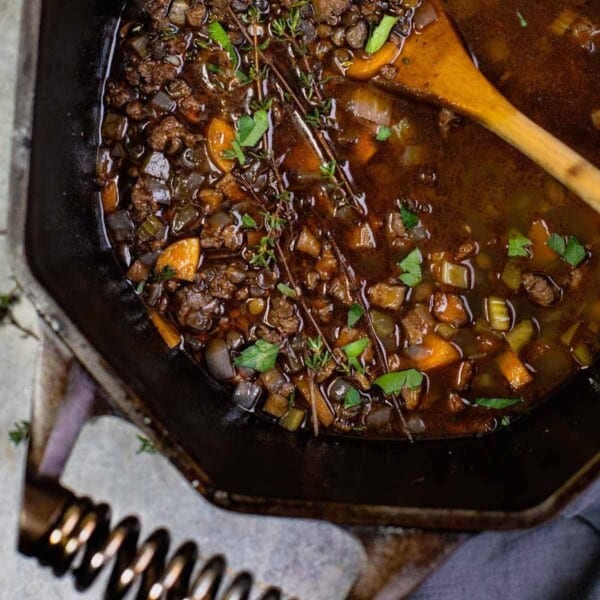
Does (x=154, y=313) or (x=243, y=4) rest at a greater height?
(x=243, y=4)

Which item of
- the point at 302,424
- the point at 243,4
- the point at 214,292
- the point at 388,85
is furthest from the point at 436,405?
the point at 243,4

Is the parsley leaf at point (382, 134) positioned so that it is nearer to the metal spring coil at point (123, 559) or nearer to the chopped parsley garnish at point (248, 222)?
the chopped parsley garnish at point (248, 222)

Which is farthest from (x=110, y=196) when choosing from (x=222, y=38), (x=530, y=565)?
(x=530, y=565)

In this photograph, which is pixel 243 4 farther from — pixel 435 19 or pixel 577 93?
pixel 577 93

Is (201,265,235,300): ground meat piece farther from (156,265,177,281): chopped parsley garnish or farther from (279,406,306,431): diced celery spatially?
(279,406,306,431): diced celery

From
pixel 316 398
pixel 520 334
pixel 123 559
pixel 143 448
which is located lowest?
pixel 143 448

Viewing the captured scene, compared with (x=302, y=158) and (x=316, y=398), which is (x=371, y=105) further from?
(x=316, y=398)
